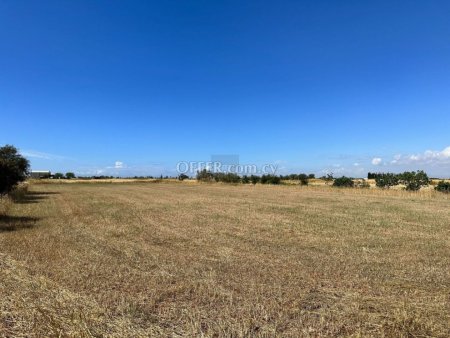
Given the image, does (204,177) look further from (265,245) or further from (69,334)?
(69,334)

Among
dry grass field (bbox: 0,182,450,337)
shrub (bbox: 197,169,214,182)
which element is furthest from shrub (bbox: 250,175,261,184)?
dry grass field (bbox: 0,182,450,337)

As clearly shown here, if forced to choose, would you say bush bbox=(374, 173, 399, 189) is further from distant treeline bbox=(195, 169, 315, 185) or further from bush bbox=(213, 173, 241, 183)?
bush bbox=(213, 173, 241, 183)

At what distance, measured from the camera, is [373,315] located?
214 inches

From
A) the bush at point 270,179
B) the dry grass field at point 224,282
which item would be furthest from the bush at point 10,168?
the bush at point 270,179

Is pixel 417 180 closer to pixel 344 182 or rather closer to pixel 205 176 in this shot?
pixel 344 182

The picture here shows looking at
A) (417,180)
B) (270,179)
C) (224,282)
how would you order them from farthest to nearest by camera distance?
1. (270,179)
2. (417,180)
3. (224,282)

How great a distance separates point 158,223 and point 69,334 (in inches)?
497

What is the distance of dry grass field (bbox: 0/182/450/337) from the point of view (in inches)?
198

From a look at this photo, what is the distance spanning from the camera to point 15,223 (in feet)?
53.0

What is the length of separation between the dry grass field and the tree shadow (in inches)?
12.0

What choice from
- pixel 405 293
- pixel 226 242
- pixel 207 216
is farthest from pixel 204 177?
pixel 405 293

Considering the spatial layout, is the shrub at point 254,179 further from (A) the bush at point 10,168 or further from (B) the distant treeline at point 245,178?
(A) the bush at point 10,168

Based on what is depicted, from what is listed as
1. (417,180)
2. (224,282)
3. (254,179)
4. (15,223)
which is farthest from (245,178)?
(224,282)

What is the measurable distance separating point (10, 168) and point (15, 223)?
22.0 meters
